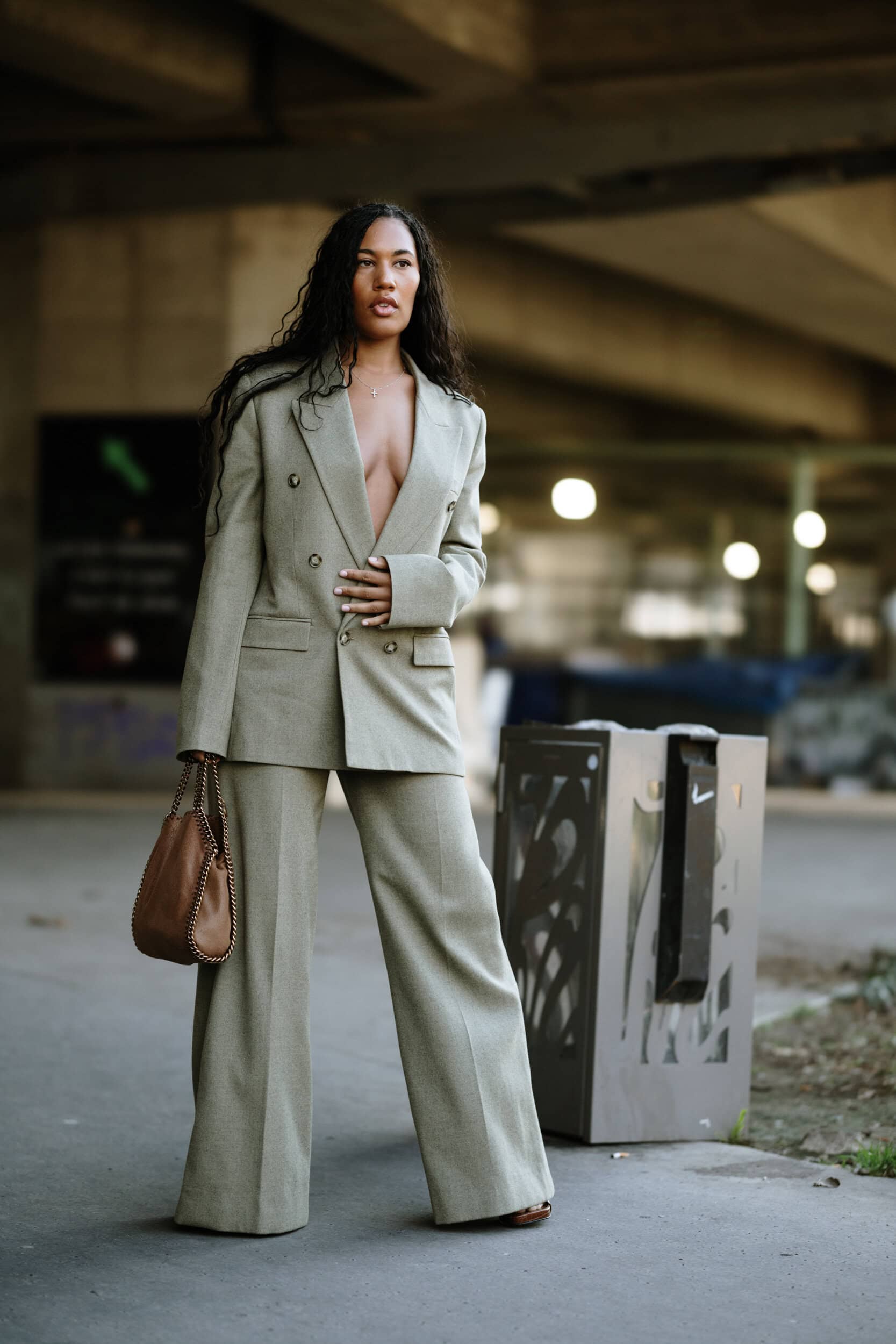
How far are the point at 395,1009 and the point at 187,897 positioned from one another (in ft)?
1.64

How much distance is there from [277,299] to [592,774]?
12.1 metres

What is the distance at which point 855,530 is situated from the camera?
80.1 ft

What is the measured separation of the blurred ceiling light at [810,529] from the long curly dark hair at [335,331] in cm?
2063

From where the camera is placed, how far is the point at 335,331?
142 inches

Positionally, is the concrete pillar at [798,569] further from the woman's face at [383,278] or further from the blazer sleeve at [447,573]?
the woman's face at [383,278]

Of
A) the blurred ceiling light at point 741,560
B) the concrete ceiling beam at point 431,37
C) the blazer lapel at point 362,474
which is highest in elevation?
the concrete ceiling beam at point 431,37

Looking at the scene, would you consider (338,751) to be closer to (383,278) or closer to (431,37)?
(383,278)

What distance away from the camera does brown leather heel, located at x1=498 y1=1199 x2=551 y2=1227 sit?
353cm

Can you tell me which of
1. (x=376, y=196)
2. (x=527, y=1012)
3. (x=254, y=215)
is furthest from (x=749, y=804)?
(x=254, y=215)

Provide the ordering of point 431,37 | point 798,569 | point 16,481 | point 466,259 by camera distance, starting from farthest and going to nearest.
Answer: point 798,569 → point 466,259 → point 16,481 → point 431,37

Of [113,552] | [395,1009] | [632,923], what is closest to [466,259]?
[113,552]

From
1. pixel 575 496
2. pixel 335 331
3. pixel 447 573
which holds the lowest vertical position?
pixel 447 573

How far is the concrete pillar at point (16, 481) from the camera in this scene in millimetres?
16109

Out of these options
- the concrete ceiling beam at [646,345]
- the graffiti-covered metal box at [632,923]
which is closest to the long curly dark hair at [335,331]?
the graffiti-covered metal box at [632,923]
